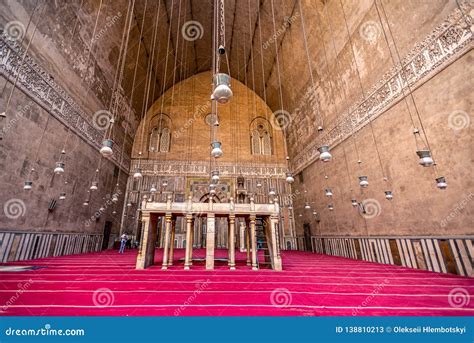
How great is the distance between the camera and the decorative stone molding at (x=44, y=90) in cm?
609

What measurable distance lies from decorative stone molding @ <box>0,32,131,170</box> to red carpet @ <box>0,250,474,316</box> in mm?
5194

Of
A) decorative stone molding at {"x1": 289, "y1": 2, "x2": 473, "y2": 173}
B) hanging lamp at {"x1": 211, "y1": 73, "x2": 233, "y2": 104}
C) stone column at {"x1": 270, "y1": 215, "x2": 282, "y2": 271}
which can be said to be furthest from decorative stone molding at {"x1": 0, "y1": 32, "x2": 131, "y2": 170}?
decorative stone molding at {"x1": 289, "y1": 2, "x2": 473, "y2": 173}

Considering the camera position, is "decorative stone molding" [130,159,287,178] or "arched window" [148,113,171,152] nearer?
"decorative stone molding" [130,159,287,178]

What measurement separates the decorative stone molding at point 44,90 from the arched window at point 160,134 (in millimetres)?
4262

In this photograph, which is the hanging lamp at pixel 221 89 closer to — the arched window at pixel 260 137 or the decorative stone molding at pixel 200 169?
the decorative stone molding at pixel 200 169

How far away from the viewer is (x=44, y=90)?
7.41m

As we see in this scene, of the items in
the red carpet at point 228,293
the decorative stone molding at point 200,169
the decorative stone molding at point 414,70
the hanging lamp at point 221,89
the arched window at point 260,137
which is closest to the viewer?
the hanging lamp at point 221,89

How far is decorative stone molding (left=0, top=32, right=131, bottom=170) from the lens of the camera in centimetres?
609

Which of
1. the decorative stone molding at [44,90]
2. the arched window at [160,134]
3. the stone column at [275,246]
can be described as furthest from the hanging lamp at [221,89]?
the arched window at [160,134]

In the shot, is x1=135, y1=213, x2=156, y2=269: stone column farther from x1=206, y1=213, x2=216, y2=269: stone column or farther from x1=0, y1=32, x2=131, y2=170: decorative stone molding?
x1=0, y1=32, x2=131, y2=170: decorative stone molding

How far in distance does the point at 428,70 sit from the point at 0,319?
913cm

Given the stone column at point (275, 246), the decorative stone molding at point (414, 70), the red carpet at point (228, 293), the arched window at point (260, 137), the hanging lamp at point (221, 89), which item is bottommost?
the red carpet at point (228, 293)

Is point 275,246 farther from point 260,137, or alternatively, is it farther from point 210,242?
point 260,137

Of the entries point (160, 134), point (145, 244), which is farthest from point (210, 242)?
point (160, 134)
